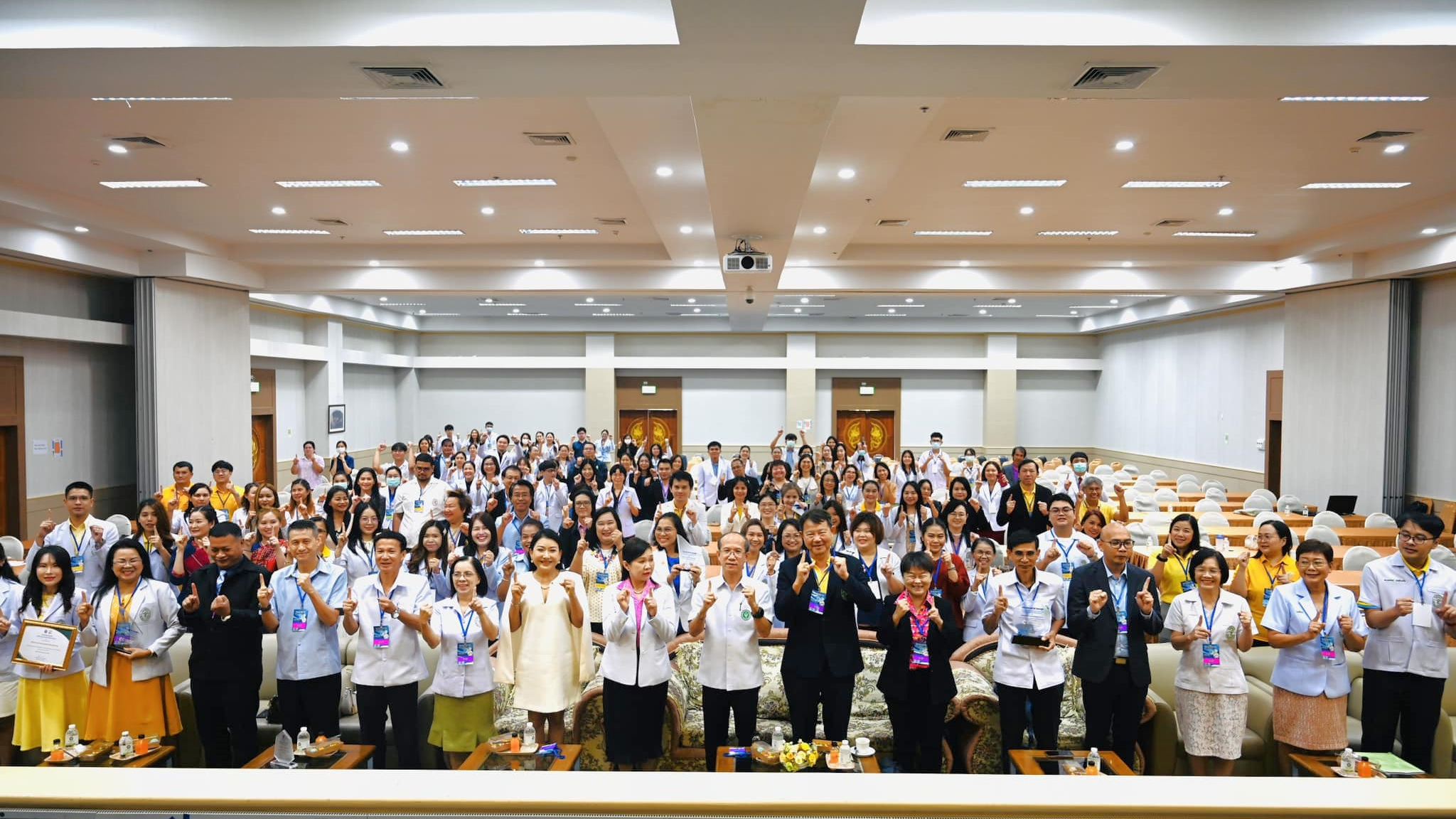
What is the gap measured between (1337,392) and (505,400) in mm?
18901

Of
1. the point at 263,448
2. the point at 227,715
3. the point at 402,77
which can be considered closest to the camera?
the point at 227,715

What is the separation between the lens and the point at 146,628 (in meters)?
4.25

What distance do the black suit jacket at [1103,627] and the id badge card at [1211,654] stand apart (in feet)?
0.74

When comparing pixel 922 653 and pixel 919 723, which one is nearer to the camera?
pixel 922 653

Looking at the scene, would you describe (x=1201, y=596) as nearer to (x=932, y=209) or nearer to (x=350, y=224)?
(x=932, y=209)

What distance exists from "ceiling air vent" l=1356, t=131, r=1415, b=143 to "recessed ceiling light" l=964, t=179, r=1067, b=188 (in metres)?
2.43

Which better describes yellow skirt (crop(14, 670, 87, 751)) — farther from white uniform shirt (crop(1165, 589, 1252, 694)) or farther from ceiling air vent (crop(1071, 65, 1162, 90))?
ceiling air vent (crop(1071, 65, 1162, 90))

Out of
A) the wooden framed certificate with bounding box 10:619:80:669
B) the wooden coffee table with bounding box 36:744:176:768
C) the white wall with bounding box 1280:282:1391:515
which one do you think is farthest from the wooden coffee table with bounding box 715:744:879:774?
the white wall with bounding box 1280:282:1391:515

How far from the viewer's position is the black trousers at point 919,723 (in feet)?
14.0

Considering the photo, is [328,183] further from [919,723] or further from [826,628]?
[919,723]

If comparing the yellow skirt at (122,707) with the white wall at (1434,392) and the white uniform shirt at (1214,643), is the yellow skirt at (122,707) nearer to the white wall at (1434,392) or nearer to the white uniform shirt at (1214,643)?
the white uniform shirt at (1214,643)

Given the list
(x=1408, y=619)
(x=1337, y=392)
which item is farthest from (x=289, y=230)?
(x=1337, y=392)

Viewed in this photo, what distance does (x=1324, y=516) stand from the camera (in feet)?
32.8

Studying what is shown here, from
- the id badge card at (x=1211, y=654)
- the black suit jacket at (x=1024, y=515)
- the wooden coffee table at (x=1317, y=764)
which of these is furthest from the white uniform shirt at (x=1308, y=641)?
the black suit jacket at (x=1024, y=515)
